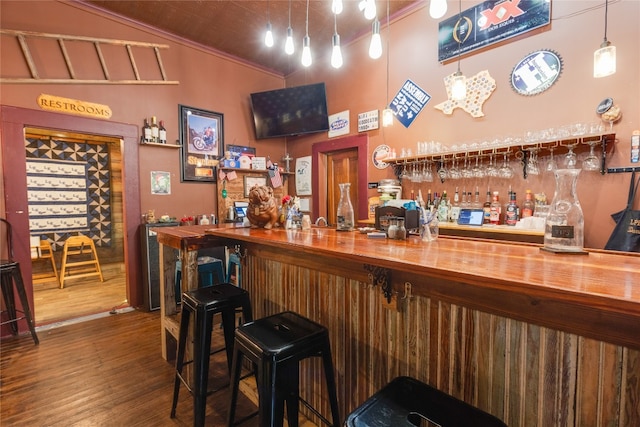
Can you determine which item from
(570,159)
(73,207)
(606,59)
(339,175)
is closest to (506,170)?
(570,159)

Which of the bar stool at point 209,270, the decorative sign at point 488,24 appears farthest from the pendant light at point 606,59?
the bar stool at point 209,270

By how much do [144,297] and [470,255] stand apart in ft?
11.9

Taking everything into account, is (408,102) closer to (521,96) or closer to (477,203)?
(521,96)

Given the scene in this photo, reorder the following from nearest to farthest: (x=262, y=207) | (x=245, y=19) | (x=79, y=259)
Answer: (x=262, y=207) → (x=245, y=19) → (x=79, y=259)

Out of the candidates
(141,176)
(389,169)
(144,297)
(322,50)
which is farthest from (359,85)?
(144,297)

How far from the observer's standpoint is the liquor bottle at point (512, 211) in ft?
8.78

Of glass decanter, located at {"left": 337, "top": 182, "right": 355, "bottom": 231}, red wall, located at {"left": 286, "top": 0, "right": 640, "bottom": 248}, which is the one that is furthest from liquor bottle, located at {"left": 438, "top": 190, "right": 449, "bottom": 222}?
glass decanter, located at {"left": 337, "top": 182, "right": 355, "bottom": 231}

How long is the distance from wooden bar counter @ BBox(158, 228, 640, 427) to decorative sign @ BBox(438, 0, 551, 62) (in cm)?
254

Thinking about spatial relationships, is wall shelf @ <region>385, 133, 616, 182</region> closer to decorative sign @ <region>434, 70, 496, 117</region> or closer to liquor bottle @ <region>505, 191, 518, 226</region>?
liquor bottle @ <region>505, 191, 518, 226</region>

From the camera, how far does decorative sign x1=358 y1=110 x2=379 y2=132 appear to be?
3.77 metres

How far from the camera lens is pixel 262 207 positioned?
190 cm

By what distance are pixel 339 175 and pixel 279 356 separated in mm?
3453

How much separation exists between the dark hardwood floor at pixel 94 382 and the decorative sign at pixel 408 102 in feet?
10.3

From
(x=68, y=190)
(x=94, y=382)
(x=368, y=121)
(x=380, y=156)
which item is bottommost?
(x=94, y=382)
